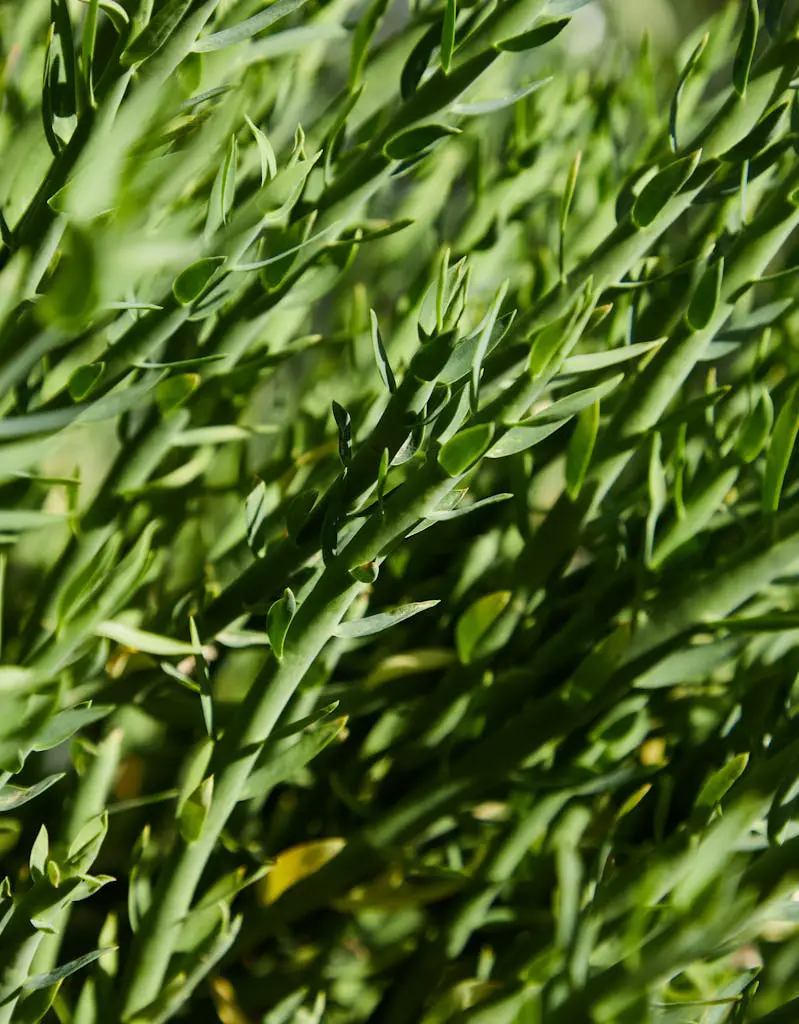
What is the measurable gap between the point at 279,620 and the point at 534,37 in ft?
0.33

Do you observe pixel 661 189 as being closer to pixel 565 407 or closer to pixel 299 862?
pixel 565 407

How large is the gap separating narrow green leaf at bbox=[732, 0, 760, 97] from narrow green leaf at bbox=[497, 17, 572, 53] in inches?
1.4

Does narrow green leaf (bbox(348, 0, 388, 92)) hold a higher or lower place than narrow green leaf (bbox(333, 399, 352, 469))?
higher

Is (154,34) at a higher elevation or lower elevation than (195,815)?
higher

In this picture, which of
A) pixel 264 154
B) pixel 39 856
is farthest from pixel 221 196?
pixel 39 856

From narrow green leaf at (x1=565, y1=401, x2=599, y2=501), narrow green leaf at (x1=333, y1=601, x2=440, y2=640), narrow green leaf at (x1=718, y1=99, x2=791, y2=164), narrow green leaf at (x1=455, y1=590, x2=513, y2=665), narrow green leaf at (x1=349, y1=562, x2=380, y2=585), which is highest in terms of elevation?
narrow green leaf at (x1=718, y1=99, x2=791, y2=164)

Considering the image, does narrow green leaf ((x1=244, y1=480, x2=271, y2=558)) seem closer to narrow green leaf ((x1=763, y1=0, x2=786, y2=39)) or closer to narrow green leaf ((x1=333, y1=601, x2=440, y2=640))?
narrow green leaf ((x1=333, y1=601, x2=440, y2=640))

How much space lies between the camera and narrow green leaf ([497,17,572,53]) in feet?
0.53

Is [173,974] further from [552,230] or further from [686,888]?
[552,230]

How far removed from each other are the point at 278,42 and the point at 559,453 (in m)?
0.12

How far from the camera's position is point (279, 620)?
6.2 inches

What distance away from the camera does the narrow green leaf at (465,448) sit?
137 mm

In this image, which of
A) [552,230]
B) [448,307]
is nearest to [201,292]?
[448,307]

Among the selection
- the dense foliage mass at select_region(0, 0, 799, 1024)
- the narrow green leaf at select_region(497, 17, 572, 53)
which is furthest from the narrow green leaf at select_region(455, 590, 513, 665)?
the narrow green leaf at select_region(497, 17, 572, 53)
